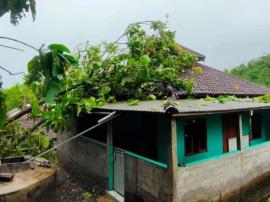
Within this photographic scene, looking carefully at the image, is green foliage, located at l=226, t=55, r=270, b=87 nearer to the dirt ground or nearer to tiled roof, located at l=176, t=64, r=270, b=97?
tiled roof, located at l=176, t=64, r=270, b=97

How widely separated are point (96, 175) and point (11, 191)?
4102 millimetres

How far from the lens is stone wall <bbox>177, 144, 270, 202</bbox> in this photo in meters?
6.79

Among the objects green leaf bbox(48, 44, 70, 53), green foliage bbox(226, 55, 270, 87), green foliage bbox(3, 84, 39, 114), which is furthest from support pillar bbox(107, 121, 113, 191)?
green foliage bbox(226, 55, 270, 87)

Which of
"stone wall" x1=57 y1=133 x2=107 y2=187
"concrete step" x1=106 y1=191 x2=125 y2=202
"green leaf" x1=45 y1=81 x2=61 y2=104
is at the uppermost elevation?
"green leaf" x1=45 y1=81 x2=61 y2=104

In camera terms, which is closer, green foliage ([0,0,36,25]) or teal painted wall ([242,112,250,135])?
green foliage ([0,0,36,25])

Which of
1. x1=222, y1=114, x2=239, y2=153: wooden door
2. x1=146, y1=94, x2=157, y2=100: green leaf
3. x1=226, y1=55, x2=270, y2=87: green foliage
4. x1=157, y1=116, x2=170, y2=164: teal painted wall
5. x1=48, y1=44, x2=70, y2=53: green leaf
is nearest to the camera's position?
x1=48, y1=44, x2=70, y2=53: green leaf

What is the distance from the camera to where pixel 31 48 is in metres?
2.88

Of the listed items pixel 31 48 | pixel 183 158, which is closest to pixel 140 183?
pixel 183 158

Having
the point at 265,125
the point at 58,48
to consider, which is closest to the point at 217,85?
the point at 265,125

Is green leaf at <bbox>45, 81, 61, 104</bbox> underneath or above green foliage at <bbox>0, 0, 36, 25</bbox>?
underneath

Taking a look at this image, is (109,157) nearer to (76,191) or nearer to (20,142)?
(76,191)

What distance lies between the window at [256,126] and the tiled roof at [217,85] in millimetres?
1285

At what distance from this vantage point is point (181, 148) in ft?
30.8

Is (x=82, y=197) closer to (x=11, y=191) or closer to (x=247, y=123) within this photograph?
(x=11, y=191)
